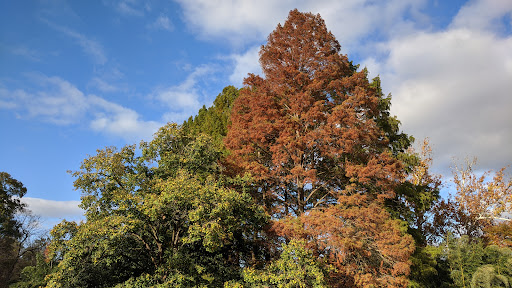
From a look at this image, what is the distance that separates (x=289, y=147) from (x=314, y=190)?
95.5 inches

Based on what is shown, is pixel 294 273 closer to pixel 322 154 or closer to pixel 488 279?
pixel 322 154

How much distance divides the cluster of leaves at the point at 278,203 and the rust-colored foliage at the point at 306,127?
64mm

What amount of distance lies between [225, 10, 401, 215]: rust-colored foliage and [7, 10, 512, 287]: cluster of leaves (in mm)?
64

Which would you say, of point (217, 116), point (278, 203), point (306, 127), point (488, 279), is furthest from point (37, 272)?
point (488, 279)

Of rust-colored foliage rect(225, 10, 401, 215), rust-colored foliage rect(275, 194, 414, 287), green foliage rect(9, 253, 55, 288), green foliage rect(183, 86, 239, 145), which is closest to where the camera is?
rust-colored foliage rect(275, 194, 414, 287)

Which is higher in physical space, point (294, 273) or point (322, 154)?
point (322, 154)

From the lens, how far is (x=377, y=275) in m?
11.9

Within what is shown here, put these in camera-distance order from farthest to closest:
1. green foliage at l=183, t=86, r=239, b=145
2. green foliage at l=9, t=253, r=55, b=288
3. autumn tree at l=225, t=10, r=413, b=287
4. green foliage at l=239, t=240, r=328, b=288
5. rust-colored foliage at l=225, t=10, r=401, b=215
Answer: green foliage at l=183, t=86, r=239, b=145 → green foliage at l=9, t=253, r=55, b=288 → rust-colored foliage at l=225, t=10, r=401, b=215 → autumn tree at l=225, t=10, r=413, b=287 → green foliage at l=239, t=240, r=328, b=288

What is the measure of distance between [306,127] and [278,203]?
393 cm

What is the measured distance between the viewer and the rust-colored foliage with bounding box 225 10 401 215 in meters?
13.2

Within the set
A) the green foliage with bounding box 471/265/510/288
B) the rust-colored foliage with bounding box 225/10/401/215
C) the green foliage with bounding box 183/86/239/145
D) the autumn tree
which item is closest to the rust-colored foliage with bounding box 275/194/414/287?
the autumn tree

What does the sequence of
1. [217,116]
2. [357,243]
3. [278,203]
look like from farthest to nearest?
[217,116] < [278,203] < [357,243]

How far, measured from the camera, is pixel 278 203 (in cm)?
1515

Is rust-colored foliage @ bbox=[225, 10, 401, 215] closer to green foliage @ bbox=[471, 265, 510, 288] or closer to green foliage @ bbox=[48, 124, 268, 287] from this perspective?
green foliage @ bbox=[48, 124, 268, 287]
